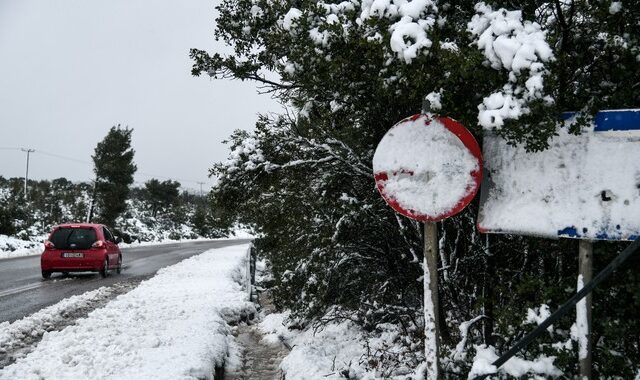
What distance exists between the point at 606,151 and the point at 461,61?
93cm

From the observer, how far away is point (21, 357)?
5.37 m

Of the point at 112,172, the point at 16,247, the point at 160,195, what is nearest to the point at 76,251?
the point at 16,247

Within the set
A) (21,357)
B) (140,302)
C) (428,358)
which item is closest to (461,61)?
(428,358)

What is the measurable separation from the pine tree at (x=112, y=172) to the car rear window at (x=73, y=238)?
2409 centimetres

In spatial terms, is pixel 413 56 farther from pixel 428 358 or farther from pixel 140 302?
pixel 140 302

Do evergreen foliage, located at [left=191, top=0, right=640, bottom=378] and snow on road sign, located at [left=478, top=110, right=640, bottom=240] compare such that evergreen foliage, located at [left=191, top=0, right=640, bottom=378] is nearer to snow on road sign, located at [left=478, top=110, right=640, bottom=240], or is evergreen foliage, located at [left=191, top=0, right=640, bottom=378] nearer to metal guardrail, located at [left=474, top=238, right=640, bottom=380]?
snow on road sign, located at [left=478, top=110, right=640, bottom=240]

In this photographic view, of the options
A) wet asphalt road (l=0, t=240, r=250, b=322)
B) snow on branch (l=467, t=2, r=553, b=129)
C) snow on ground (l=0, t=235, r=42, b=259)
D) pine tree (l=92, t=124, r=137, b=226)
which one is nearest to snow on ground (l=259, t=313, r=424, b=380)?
snow on branch (l=467, t=2, r=553, b=129)

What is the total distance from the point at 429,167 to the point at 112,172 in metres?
37.0

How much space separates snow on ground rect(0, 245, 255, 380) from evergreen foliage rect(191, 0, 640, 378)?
157 centimetres

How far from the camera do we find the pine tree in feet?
117

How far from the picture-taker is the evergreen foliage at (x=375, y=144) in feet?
8.91

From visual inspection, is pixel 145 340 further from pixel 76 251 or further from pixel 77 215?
pixel 77 215

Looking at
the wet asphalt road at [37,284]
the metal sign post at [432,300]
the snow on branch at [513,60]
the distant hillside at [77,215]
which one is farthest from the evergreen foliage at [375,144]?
the distant hillside at [77,215]

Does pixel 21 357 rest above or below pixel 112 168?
below
